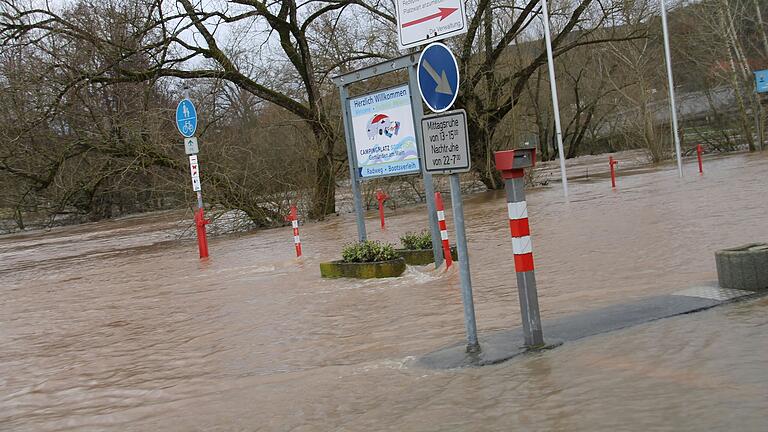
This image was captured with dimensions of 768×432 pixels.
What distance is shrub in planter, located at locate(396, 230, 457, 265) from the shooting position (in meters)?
12.4

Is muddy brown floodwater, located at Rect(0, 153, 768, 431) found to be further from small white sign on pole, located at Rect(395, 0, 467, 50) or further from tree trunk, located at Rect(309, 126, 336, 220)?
tree trunk, located at Rect(309, 126, 336, 220)

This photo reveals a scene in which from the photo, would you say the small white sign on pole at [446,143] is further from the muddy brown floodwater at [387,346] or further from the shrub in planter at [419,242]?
the shrub in planter at [419,242]

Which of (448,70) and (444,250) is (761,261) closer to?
(448,70)

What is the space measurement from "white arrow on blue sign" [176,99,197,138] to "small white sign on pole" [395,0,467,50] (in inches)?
441

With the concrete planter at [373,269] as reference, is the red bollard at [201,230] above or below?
above

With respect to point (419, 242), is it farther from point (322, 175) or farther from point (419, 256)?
point (322, 175)

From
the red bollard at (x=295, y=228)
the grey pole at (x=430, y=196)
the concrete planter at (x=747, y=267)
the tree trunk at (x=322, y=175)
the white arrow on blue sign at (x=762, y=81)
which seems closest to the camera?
the concrete planter at (x=747, y=267)

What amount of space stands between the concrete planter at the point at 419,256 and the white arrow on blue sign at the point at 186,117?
704cm

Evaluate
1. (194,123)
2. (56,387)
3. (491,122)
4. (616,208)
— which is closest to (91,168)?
(194,123)

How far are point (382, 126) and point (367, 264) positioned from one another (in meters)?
2.24

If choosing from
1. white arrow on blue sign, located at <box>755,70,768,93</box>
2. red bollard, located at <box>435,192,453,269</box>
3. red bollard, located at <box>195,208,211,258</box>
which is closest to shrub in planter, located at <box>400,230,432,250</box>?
red bollard, located at <box>435,192,453,269</box>

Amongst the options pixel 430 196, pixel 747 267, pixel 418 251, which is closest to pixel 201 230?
pixel 418 251

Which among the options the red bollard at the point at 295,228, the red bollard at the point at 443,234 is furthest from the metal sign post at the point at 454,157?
the red bollard at the point at 295,228

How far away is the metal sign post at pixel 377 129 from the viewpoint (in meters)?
11.7
